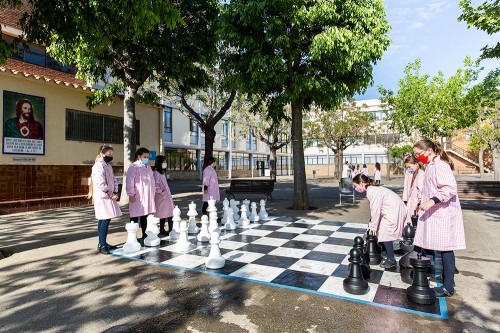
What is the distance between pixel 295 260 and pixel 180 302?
1.89m

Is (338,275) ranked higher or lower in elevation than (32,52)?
lower

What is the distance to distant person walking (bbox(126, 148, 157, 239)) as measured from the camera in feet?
17.8

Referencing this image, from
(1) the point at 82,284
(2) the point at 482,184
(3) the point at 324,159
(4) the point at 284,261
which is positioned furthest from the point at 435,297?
(3) the point at 324,159

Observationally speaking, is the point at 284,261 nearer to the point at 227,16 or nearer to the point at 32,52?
the point at 227,16

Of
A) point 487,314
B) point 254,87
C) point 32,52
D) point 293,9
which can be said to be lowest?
point 487,314

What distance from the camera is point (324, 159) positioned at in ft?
165

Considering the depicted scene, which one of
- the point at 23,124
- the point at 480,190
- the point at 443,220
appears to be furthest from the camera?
the point at 480,190

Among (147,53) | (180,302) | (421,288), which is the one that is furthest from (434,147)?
(147,53)

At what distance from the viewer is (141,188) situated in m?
5.52

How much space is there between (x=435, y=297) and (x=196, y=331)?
2.40 m

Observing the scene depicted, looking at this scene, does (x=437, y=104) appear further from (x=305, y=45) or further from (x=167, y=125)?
(x=167, y=125)

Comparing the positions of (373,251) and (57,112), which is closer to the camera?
(373,251)

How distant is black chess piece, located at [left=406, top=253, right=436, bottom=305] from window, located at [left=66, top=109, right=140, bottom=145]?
13.1 m

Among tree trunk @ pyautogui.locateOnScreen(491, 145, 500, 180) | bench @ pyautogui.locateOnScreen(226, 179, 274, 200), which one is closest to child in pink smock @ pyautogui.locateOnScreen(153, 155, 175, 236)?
bench @ pyautogui.locateOnScreen(226, 179, 274, 200)
